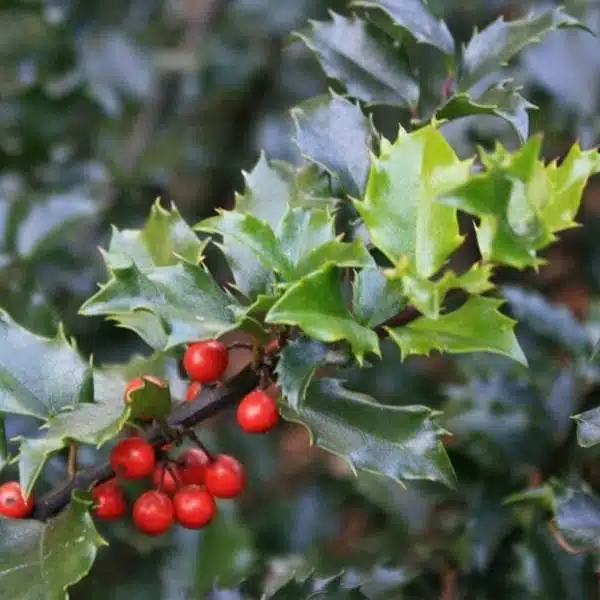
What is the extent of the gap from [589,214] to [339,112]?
125 centimetres

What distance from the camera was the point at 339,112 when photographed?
Answer: 31.1 inches

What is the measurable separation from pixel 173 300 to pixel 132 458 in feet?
0.42

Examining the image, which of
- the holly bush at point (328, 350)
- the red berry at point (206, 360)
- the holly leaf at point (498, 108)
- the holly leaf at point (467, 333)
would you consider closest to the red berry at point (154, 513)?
the holly bush at point (328, 350)

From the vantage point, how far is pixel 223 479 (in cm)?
74

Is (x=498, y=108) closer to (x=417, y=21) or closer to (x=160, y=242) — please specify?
(x=417, y=21)

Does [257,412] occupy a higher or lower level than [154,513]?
higher

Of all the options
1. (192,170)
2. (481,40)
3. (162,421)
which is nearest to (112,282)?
(162,421)

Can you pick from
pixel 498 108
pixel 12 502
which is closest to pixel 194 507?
pixel 12 502

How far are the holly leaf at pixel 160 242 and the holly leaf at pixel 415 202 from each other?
0.19 metres

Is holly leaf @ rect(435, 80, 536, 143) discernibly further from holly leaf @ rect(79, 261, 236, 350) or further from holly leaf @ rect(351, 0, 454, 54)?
holly leaf @ rect(79, 261, 236, 350)

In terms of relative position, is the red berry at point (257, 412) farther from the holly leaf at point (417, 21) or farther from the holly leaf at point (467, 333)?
the holly leaf at point (417, 21)

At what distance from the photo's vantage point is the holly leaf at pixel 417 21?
835mm

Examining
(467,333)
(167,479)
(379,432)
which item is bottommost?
(167,479)

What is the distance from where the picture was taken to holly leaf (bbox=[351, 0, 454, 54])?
835 millimetres
